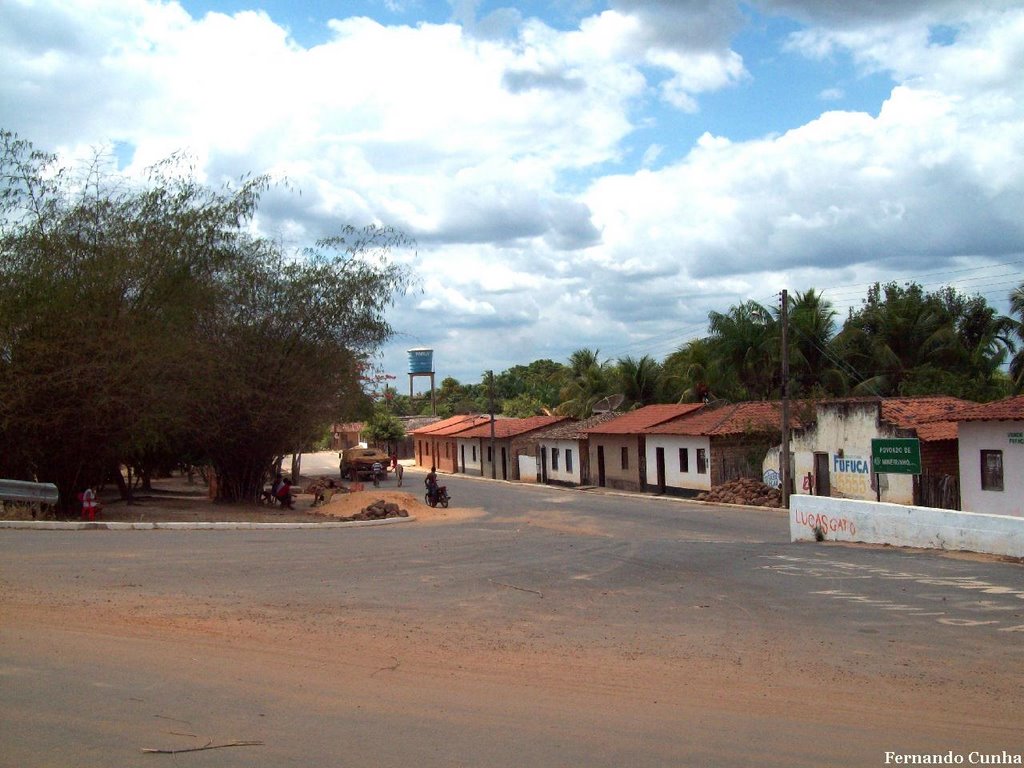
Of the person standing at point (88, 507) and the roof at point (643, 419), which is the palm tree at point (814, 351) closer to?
the roof at point (643, 419)

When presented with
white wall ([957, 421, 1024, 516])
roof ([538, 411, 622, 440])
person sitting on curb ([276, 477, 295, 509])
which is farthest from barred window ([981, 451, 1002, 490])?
roof ([538, 411, 622, 440])

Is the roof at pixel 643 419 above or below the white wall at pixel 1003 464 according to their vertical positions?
above

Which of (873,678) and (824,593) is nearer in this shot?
(873,678)

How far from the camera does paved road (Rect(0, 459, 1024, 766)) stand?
20.6ft

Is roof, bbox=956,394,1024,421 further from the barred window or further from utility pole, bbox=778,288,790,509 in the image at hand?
utility pole, bbox=778,288,790,509

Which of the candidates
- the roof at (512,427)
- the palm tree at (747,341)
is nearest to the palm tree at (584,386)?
the roof at (512,427)

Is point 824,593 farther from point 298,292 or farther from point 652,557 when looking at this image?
point 298,292

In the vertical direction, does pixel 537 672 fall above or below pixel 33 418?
below

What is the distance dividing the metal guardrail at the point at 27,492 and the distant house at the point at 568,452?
113ft

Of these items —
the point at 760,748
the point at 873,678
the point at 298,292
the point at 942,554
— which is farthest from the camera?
the point at 298,292

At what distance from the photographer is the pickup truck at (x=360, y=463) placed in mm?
58781

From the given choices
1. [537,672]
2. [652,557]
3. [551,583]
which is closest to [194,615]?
[537,672]

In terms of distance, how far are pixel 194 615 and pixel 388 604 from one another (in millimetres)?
2406

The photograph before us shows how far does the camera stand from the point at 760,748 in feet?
20.7
